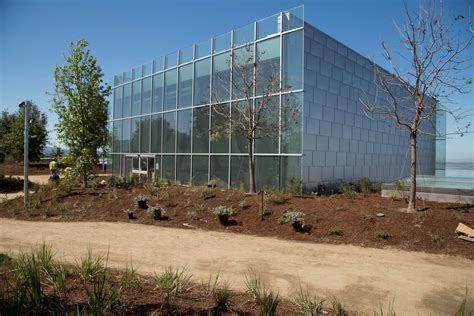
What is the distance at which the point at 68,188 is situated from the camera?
14164mm

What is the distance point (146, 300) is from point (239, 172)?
11.5 m

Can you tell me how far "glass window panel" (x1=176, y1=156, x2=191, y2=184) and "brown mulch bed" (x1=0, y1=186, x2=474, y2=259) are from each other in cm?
443

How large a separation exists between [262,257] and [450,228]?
485cm

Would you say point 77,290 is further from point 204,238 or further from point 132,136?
point 132,136

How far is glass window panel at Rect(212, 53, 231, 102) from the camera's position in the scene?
15758 millimetres

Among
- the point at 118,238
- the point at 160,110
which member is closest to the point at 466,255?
the point at 118,238

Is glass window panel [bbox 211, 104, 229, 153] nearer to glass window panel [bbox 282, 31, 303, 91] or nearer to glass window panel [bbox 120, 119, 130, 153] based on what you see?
glass window panel [bbox 282, 31, 303, 91]

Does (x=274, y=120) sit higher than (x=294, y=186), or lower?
higher

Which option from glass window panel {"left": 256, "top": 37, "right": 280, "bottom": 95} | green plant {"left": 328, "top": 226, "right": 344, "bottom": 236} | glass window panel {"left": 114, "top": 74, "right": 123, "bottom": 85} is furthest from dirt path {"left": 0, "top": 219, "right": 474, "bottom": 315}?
glass window panel {"left": 114, "top": 74, "right": 123, "bottom": 85}

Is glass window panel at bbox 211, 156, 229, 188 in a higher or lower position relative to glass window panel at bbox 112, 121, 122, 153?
lower

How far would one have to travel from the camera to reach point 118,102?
24781 mm

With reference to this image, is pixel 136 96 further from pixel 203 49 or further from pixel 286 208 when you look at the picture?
pixel 286 208

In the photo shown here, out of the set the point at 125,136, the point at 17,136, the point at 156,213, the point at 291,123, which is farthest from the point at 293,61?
the point at 17,136

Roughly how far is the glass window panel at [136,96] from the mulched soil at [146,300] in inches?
756
